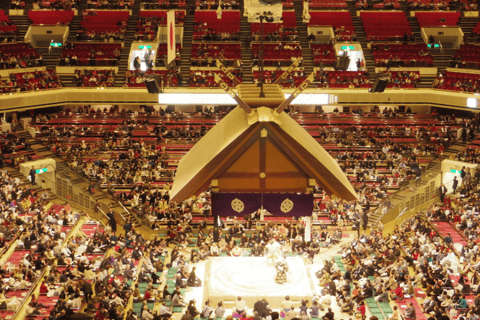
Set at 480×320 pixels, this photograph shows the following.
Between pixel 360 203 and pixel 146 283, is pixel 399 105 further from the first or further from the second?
pixel 146 283

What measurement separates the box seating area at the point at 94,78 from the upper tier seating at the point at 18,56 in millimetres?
2150

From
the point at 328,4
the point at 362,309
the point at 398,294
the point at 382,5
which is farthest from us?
the point at 328,4

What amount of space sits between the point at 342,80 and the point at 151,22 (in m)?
10.8

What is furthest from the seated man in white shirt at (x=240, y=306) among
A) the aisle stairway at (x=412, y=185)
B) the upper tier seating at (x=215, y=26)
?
the upper tier seating at (x=215, y=26)

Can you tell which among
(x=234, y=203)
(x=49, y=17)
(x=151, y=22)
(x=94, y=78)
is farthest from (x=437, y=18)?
(x=234, y=203)

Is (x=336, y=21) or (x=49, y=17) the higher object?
(x=49, y=17)

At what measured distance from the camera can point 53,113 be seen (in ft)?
94.4

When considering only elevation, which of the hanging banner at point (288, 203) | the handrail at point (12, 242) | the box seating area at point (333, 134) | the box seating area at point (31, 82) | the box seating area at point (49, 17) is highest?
the box seating area at point (49, 17)

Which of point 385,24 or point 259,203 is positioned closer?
point 259,203

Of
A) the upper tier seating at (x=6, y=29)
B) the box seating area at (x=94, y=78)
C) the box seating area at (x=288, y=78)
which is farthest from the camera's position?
the upper tier seating at (x=6, y=29)

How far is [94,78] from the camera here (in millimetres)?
28516

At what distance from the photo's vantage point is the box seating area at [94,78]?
28.3 metres

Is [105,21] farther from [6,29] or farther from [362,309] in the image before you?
[362,309]

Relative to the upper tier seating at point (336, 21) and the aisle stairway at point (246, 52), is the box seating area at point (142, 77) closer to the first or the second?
the aisle stairway at point (246, 52)
